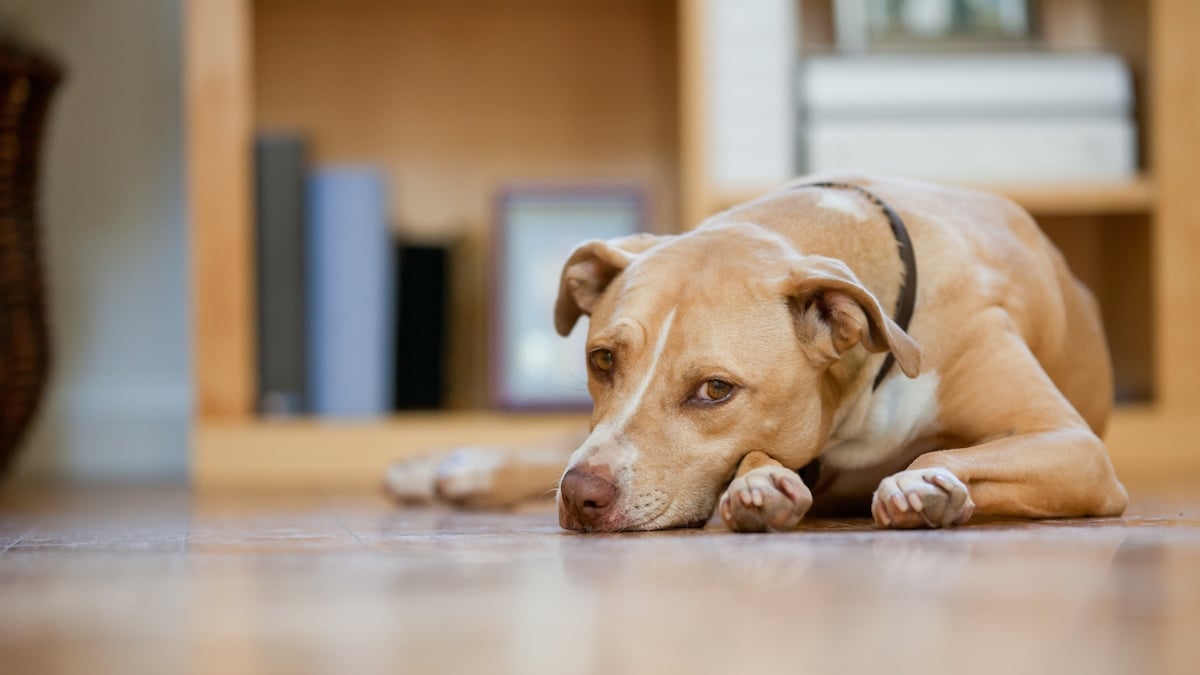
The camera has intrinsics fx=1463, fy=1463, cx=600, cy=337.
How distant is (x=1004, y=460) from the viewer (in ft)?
4.77

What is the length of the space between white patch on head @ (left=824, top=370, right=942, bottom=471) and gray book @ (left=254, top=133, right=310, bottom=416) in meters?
1.59

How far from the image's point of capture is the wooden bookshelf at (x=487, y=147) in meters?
2.84

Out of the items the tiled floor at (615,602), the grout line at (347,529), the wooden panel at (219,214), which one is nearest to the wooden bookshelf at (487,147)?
the wooden panel at (219,214)

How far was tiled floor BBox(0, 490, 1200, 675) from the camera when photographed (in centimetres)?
Answer: 74

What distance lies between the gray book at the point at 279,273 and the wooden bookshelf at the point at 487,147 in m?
0.05

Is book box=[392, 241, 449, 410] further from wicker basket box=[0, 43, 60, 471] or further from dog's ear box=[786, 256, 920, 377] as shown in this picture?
dog's ear box=[786, 256, 920, 377]

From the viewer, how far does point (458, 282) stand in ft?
10.7

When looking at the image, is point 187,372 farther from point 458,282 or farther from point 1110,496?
point 1110,496

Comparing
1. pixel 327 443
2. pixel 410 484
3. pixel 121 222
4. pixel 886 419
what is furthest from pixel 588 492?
pixel 121 222

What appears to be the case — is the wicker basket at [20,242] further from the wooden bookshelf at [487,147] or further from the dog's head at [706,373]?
the dog's head at [706,373]

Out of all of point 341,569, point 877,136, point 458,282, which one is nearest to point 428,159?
point 458,282

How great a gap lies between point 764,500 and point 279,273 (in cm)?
181

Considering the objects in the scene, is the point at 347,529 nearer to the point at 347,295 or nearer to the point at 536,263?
the point at 347,295

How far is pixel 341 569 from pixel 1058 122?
2182 millimetres
